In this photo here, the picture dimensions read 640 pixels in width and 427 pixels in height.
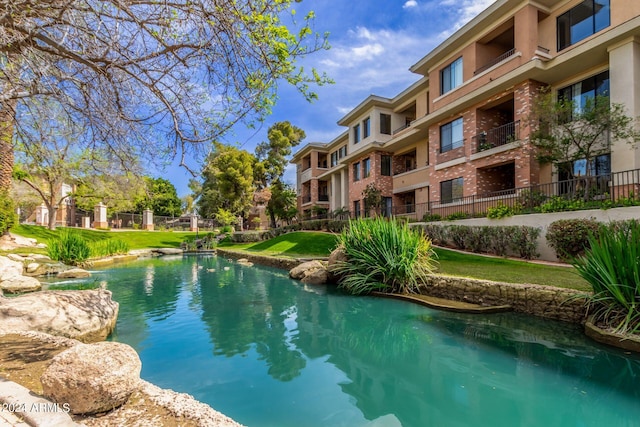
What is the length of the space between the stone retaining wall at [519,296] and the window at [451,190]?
978 cm

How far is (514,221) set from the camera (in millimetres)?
13039

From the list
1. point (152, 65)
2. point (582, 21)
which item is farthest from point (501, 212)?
point (152, 65)

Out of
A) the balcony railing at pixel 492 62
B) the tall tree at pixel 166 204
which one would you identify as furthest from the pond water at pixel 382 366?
the tall tree at pixel 166 204

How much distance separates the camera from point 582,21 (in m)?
13.6

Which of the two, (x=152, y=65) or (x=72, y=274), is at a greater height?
(x=152, y=65)

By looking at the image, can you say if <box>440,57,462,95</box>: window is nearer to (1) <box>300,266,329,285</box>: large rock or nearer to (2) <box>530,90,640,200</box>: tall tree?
(2) <box>530,90,640,200</box>: tall tree

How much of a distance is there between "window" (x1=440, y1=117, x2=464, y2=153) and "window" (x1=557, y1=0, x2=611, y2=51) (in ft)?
17.7

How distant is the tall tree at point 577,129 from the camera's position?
11141mm

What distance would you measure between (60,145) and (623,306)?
1019 cm

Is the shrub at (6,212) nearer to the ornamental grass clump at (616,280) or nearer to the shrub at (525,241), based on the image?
the ornamental grass clump at (616,280)

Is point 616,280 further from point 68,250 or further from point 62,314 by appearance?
point 68,250

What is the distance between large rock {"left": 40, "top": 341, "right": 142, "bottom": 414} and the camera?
276 cm

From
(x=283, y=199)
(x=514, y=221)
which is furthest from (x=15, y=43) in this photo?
(x=283, y=199)

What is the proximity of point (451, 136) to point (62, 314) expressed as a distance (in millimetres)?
18770
